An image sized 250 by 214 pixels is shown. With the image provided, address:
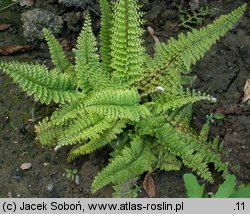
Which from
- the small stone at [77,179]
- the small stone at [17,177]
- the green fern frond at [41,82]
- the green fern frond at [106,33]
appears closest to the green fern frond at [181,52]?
the green fern frond at [106,33]

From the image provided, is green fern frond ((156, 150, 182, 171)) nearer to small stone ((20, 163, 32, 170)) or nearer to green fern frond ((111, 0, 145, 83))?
green fern frond ((111, 0, 145, 83))

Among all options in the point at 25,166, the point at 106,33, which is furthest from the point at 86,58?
the point at 25,166

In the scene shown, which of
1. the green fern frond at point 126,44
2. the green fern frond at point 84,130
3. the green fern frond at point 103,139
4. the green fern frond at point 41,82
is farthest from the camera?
the green fern frond at point 103,139

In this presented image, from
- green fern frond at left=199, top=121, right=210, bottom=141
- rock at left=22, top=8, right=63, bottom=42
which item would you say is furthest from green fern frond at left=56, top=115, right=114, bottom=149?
rock at left=22, top=8, right=63, bottom=42

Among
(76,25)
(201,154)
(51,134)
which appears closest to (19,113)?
(51,134)

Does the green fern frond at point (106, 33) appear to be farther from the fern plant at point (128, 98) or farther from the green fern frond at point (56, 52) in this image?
the green fern frond at point (56, 52)

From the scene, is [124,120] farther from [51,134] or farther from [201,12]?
[201,12]
